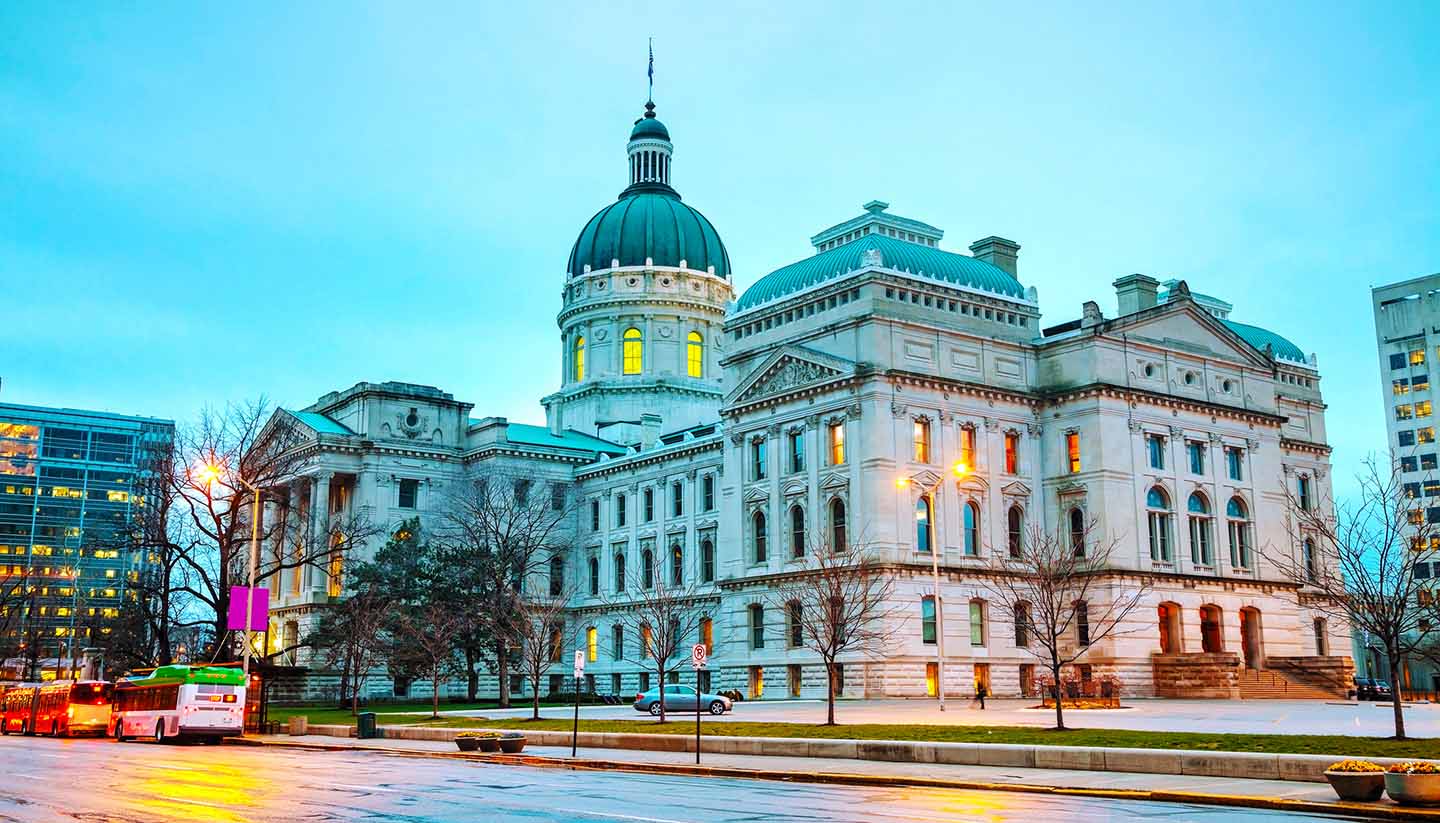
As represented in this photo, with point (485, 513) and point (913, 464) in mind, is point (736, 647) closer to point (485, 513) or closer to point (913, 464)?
point (913, 464)

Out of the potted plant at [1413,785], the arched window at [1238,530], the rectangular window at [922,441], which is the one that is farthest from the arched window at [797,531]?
the potted plant at [1413,785]

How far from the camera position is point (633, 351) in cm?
11981

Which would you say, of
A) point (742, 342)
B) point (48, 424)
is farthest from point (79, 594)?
point (742, 342)

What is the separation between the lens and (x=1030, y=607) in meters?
72.3

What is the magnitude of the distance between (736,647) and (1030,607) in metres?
15.4

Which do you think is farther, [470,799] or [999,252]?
[999,252]

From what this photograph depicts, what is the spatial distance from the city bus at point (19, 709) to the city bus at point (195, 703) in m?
16.8

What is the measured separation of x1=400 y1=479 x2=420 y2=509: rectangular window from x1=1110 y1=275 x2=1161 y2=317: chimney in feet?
164

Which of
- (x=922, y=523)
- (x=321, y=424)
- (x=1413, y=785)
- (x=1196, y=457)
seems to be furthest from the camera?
(x=321, y=424)

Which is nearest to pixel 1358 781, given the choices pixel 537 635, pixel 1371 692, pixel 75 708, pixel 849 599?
pixel 849 599

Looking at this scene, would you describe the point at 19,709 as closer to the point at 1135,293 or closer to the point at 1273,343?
the point at 1135,293

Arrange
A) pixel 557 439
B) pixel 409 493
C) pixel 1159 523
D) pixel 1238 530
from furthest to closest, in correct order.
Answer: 1. pixel 557 439
2. pixel 409 493
3. pixel 1238 530
4. pixel 1159 523

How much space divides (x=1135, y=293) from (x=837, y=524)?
2361cm

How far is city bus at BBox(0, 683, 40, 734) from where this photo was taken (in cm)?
6406
